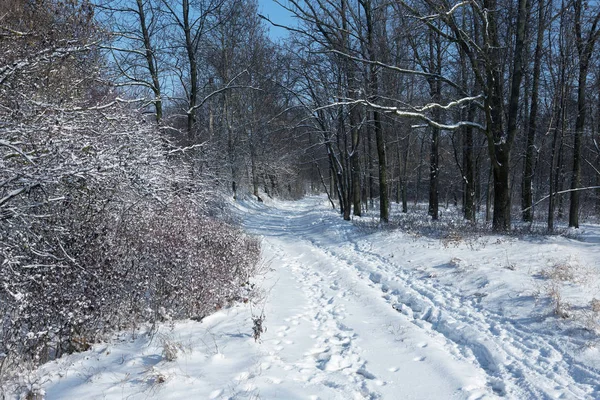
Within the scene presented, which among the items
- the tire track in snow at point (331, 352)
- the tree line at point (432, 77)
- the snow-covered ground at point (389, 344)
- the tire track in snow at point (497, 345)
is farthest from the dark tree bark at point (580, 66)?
the tire track in snow at point (331, 352)

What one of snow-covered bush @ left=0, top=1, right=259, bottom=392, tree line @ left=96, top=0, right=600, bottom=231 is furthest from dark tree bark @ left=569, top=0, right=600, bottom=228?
snow-covered bush @ left=0, top=1, right=259, bottom=392

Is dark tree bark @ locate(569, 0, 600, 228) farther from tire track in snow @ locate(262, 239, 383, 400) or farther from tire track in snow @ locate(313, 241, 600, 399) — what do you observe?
tire track in snow @ locate(262, 239, 383, 400)

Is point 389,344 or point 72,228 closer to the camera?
point 389,344

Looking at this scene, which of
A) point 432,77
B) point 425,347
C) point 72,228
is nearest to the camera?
point 425,347

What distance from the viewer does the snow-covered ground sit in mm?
3750

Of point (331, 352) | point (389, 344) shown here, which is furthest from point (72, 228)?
point (389, 344)

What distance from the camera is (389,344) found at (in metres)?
4.89

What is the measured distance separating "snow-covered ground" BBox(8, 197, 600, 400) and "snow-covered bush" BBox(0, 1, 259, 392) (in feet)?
1.48

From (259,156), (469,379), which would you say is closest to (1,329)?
(469,379)

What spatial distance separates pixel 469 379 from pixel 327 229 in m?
11.9

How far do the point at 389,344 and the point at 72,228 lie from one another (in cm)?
459

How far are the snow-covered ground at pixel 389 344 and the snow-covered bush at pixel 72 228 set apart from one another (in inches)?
17.8

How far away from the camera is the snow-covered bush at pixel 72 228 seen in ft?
13.8

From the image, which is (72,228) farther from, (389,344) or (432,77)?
(432,77)
